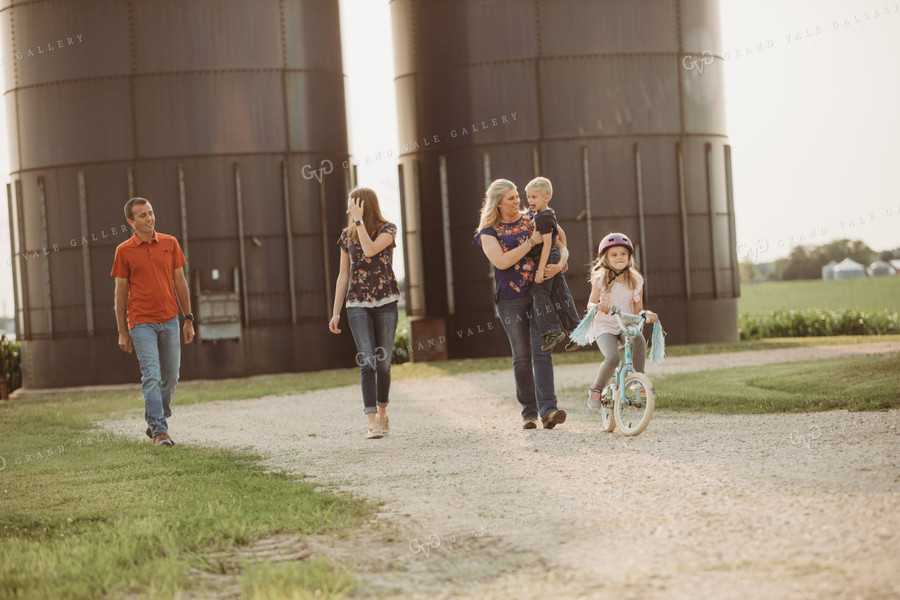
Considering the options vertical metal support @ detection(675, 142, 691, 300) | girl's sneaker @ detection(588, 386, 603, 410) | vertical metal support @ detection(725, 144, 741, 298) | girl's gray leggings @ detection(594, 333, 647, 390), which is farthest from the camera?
vertical metal support @ detection(725, 144, 741, 298)

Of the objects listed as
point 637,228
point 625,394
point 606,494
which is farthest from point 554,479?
point 637,228

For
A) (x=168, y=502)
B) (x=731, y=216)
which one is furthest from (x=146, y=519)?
(x=731, y=216)

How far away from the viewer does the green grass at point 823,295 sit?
45.8 m

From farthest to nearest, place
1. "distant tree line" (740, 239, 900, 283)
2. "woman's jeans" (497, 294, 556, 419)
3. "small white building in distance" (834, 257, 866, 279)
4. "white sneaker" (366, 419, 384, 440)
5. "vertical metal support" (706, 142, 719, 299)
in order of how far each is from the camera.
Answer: "distant tree line" (740, 239, 900, 283) < "small white building in distance" (834, 257, 866, 279) < "vertical metal support" (706, 142, 719, 299) < "white sneaker" (366, 419, 384, 440) < "woman's jeans" (497, 294, 556, 419)

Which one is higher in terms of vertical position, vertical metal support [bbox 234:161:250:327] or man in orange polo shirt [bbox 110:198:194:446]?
vertical metal support [bbox 234:161:250:327]

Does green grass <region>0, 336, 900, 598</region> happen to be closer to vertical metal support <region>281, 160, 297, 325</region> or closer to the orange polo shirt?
the orange polo shirt

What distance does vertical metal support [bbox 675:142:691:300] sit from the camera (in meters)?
19.7

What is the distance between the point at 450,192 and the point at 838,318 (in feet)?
Result: 30.1

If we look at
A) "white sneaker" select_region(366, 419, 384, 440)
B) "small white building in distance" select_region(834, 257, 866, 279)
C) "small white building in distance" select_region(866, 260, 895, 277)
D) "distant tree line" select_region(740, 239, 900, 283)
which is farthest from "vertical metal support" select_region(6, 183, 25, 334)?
"distant tree line" select_region(740, 239, 900, 283)

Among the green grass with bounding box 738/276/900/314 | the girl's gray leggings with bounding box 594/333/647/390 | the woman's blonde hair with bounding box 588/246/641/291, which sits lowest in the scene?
the green grass with bounding box 738/276/900/314

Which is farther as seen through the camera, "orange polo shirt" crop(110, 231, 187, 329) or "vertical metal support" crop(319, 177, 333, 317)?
"vertical metal support" crop(319, 177, 333, 317)

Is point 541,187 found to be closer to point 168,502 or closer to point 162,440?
point 162,440

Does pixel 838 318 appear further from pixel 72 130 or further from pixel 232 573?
pixel 232 573

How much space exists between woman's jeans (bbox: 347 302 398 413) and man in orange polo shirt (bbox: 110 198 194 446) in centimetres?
143
